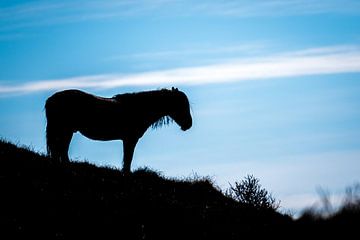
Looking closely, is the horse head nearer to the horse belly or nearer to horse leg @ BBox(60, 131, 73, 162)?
the horse belly

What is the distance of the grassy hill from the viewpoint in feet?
34.8

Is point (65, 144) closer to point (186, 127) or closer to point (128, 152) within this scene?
point (128, 152)

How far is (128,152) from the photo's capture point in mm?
18766

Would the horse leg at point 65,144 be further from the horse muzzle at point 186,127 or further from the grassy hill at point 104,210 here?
the horse muzzle at point 186,127

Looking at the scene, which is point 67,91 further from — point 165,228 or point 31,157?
point 165,228

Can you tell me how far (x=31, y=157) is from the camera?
16234mm

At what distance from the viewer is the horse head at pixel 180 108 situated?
20344 mm

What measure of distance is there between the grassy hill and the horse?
1.16m

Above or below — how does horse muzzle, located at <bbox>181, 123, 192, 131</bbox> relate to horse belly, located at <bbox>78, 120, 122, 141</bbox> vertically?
above

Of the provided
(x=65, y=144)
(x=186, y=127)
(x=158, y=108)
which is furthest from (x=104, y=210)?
(x=186, y=127)

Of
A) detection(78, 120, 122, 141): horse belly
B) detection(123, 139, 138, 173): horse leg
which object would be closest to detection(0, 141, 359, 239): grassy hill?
detection(123, 139, 138, 173): horse leg

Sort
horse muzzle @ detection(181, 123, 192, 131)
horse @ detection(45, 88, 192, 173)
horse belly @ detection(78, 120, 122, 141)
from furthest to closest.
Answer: horse muzzle @ detection(181, 123, 192, 131)
horse belly @ detection(78, 120, 122, 141)
horse @ detection(45, 88, 192, 173)

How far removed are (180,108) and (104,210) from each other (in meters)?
8.59

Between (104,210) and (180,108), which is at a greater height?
(180,108)
